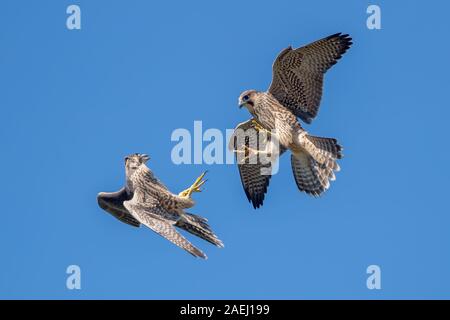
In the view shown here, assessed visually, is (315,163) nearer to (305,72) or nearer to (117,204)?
(305,72)

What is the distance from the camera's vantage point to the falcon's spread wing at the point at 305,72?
1722 centimetres

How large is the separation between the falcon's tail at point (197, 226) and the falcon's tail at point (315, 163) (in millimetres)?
2035

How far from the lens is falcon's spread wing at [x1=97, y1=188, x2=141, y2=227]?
54.2ft

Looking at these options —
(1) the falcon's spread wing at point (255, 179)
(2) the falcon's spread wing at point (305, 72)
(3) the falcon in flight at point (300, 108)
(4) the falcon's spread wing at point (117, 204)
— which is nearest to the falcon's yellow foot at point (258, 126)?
(3) the falcon in flight at point (300, 108)

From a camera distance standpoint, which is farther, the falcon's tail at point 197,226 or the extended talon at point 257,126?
the extended talon at point 257,126

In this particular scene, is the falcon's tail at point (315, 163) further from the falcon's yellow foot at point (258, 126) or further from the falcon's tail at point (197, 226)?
the falcon's tail at point (197, 226)

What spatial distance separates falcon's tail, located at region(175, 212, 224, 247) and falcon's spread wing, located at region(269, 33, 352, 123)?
103 inches

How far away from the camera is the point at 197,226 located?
629 inches

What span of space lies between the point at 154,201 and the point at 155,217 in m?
0.35

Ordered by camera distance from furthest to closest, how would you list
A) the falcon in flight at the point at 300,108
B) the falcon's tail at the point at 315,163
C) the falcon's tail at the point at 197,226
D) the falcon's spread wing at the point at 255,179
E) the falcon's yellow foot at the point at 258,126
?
the falcon's spread wing at the point at 255,179, the falcon's yellow foot at the point at 258,126, the falcon in flight at the point at 300,108, the falcon's tail at the point at 315,163, the falcon's tail at the point at 197,226

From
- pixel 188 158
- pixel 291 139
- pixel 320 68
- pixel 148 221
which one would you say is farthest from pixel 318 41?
pixel 148 221

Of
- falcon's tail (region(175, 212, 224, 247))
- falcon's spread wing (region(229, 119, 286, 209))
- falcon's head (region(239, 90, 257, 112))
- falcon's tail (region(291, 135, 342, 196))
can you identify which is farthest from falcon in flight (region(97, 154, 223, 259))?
falcon's spread wing (region(229, 119, 286, 209))

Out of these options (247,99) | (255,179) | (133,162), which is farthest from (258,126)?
(133,162)

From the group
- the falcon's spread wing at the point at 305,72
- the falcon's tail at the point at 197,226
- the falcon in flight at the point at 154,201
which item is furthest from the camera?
the falcon's spread wing at the point at 305,72
